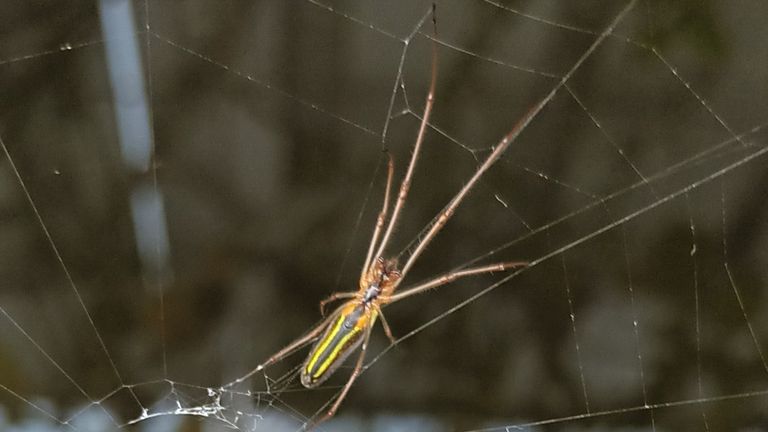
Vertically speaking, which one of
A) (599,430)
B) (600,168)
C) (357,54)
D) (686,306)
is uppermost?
(357,54)

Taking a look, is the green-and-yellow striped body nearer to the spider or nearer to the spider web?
the spider

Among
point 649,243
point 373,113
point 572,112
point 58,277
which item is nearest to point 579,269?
point 649,243

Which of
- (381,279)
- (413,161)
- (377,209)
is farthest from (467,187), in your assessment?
(377,209)

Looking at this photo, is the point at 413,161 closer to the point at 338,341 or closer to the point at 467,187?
the point at 467,187

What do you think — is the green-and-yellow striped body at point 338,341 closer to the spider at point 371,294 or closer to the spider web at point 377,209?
the spider at point 371,294

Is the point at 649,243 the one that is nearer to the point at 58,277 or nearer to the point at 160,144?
the point at 160,144

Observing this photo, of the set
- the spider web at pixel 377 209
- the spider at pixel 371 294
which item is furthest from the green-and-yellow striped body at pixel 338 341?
the spider web at pixel 377 209

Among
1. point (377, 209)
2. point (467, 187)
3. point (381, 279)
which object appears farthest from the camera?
point (377, 209)

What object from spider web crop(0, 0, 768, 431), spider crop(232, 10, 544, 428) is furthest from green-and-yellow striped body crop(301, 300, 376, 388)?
spider web crop(0, 0, 768, 431)
